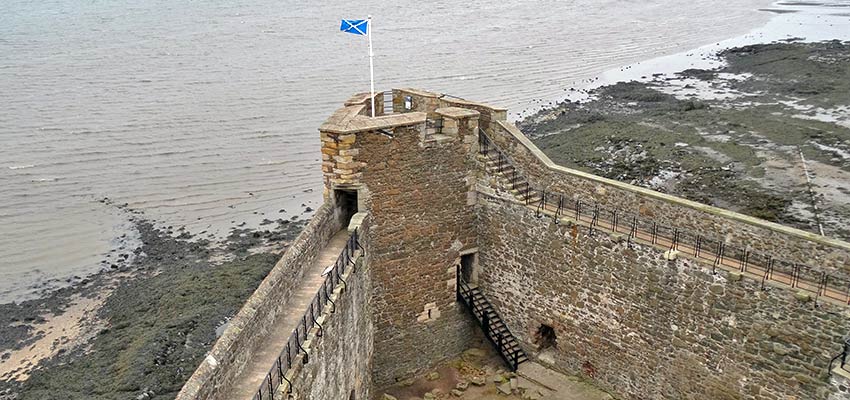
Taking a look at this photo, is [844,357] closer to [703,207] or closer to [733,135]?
[703,207]

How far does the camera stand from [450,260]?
1780 cm

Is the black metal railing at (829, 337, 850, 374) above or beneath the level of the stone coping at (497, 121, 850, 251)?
beneath

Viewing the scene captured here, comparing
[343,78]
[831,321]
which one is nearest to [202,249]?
[831,321]

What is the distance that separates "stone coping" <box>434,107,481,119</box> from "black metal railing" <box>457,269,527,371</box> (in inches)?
157

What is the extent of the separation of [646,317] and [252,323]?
862 centimetres

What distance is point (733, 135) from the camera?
32.9 meters

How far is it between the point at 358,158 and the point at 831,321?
952 centimetres

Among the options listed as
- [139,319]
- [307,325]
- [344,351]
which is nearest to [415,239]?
[344,351]

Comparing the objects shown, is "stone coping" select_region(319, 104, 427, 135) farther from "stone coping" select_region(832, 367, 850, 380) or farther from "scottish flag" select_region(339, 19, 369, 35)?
"stone coping" select_region(832, 367, 850, 380)

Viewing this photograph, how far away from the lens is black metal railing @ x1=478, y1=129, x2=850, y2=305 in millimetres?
13648

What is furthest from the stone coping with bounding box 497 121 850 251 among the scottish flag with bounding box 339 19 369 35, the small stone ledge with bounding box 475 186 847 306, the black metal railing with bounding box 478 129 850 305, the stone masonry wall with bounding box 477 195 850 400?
the scottish flag with bounding box 339 19 369 35

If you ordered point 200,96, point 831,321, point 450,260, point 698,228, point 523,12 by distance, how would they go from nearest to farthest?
point 831,321 < point 698,228 < point 450,260 < point 200,96 < point 523,12

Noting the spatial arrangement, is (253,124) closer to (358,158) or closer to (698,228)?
(358,158)

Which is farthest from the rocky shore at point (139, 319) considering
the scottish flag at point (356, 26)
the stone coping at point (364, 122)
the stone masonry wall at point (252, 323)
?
the scottish flag at point (356, 26)
